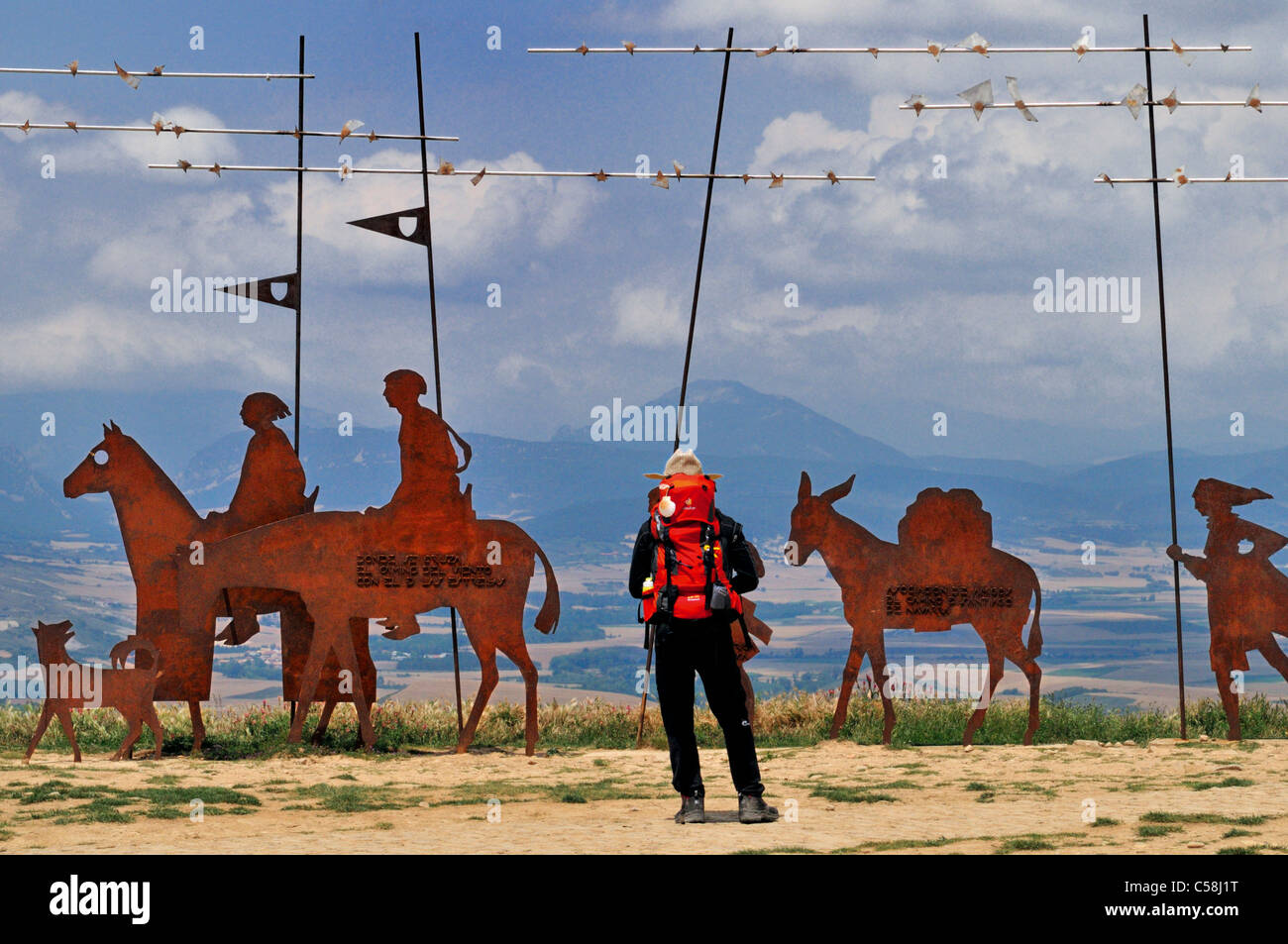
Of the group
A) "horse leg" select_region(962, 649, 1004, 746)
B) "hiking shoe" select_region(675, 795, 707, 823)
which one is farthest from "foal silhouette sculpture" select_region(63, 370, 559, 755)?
"hiking shoe" select_region(675, 795, 707, 823)

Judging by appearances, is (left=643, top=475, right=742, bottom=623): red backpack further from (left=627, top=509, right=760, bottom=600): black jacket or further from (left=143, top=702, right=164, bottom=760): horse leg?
(left=143, top=702, right=164, bottom=760): horse leg

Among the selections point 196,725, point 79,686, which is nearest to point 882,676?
point 196,725

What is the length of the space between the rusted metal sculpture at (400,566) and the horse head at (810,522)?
228 centimetres

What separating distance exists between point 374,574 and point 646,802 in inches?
140

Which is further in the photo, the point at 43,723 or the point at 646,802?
the point at 43,723

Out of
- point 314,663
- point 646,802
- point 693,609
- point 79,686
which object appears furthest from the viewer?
point 314,663

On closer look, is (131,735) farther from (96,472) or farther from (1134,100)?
(1134,100)

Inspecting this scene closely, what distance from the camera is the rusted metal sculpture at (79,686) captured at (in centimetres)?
1144

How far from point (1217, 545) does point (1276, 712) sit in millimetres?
2073

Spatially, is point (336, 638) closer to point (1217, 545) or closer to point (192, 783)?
point (192, 783)

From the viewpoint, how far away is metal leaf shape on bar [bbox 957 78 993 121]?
37.7 feet

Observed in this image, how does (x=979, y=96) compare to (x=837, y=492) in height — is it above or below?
above

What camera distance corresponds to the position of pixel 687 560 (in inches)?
317

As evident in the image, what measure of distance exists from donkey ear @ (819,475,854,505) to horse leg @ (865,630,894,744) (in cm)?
121
